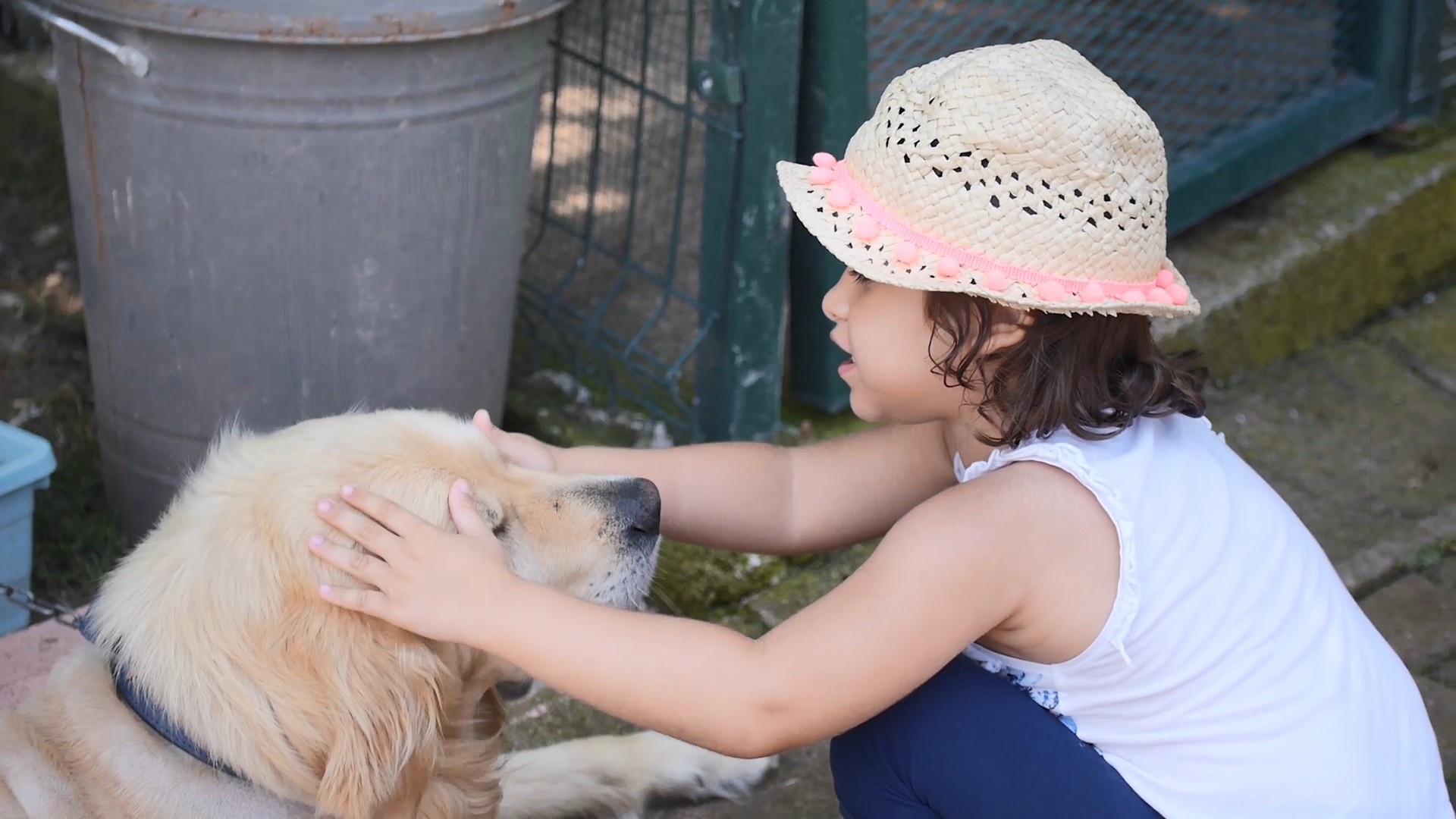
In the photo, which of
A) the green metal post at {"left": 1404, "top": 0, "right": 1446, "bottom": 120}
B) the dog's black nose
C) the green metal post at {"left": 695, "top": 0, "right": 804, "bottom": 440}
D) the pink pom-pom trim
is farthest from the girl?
the green metal post at {"left": 1404, "top": 0, "right": 1446, "bottom": 120}

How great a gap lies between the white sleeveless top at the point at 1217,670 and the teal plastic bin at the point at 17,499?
5.48 ft

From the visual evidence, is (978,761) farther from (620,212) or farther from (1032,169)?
(620,212)

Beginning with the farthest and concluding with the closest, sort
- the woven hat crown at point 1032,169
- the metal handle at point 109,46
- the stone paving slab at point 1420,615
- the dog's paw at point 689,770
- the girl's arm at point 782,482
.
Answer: the stone paving slab at point 1420,615 < the dog's paw at point 689,770 < the metal handle at point 109,46 < the girl's arm at point 782,482 < the woven hat crown at point 1032,169

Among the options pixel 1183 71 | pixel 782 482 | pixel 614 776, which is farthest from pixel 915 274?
pixel 1183 71

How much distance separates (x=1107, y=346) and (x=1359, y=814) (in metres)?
0.64

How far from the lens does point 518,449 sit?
2.15m

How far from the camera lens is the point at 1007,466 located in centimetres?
182

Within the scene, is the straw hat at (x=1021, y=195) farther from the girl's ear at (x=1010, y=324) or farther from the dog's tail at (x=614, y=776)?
the dog's tail at (x=614, y=776)

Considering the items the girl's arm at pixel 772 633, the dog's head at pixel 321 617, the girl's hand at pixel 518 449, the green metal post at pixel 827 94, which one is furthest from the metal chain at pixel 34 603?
the green metal post at pixel 827 94

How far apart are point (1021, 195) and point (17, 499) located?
1.84 metres

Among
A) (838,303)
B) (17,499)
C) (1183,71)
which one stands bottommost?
(17,499)

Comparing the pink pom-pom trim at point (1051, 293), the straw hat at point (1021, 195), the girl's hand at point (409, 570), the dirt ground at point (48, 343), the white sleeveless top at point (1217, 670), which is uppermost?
the straw hat at point (1021, 195)

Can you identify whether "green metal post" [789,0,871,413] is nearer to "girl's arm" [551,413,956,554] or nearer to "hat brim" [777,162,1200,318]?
"girl's arm" [551,413,956,554]

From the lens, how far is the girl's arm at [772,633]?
1694mm
